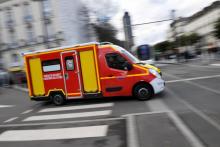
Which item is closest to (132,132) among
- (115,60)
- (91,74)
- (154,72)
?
(154,72)

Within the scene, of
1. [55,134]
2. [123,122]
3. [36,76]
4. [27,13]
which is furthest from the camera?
[27,13]

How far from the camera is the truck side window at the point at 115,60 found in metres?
12.6

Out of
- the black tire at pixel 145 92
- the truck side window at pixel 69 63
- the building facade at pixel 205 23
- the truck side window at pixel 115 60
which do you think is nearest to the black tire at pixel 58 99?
the truck side window at pixel 69 63

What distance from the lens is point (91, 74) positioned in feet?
42.4

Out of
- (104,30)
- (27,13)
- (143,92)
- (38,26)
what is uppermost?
(27,13)

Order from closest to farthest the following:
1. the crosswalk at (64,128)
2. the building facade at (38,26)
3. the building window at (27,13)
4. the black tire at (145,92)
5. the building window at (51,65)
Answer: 1. the crosswalk at (64,128)
2. the black tire at (145,92)
3. the building window at (51,65)
4. the building facade at (38,26)
5. the building window at (27,13)

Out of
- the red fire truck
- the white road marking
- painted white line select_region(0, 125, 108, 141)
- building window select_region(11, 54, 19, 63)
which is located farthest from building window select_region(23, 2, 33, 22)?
painted white line select_region(0, 125, 108, 141)

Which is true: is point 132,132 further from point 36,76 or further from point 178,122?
point 36,76

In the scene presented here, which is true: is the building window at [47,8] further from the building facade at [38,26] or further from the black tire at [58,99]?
the black tire at [58,99]

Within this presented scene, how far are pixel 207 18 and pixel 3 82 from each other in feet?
279

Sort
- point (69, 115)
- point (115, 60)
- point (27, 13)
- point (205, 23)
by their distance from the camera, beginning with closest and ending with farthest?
point (69, 115), point (115, 60), point (27, 13), point (205, 23)

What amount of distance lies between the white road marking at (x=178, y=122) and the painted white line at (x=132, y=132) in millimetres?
968

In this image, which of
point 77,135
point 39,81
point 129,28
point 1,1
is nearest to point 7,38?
point 1,1

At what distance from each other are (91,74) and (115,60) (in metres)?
1.08
